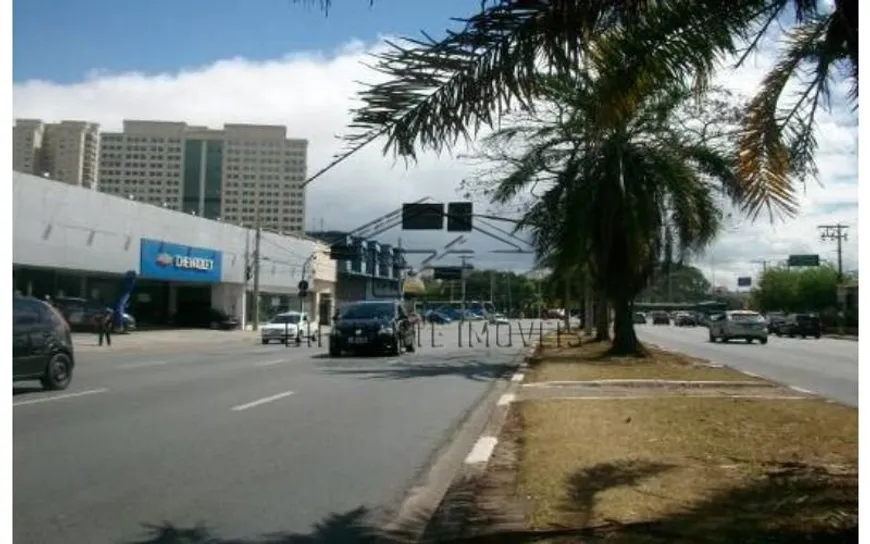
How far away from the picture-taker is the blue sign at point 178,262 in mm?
44053

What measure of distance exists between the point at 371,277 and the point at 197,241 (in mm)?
26635

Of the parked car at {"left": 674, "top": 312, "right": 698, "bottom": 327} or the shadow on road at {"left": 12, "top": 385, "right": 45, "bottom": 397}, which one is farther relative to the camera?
the parked car at {"left": 674, "top": 312, "right": 698, "bottom": 327}

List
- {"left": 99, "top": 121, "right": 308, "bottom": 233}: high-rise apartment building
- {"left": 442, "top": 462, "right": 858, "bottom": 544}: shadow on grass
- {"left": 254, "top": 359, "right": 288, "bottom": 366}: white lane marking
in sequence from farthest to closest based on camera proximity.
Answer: {"left": 99, "top": 121, "right": 308, "bottom": 233}: high-rise apartment building, {"left": 254, "top": 359, "right": 288, "bottom": 366}: white lane marking, {"left": 442, "top": 462, "right": 858, "bottom": 544}: shadow on grass

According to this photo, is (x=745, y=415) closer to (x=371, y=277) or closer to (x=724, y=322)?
(x=724, y=322)

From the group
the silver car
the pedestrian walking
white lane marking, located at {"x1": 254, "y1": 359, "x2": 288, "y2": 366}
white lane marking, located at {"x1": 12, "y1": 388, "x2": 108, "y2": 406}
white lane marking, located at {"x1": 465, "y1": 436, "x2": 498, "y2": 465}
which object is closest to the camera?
white lane marking, located at {"x1": 465, "y1": 436, "x2": 498, "y2": 465}

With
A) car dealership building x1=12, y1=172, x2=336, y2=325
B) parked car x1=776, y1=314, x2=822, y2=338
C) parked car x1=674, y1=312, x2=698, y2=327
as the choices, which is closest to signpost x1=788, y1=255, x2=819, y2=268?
parked car x1=776, y1=314, x2=822, y2=338

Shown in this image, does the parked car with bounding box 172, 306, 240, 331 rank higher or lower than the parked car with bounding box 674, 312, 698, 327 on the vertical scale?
lower

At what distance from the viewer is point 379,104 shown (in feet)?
19.2

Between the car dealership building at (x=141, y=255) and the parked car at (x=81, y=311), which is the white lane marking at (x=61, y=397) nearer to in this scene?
the car dealership building at (x=141, y=255)

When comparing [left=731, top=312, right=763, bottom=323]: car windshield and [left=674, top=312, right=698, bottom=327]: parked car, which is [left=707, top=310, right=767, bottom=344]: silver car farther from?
[left=674, top=312, right=698, bottom=327]: parked car

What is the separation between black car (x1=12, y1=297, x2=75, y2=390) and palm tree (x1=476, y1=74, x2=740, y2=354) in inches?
413

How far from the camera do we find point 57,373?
15266mm

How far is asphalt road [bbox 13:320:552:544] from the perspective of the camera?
6.46 metres

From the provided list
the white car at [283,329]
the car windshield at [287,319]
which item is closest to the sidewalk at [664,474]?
the white car at [283,329]
